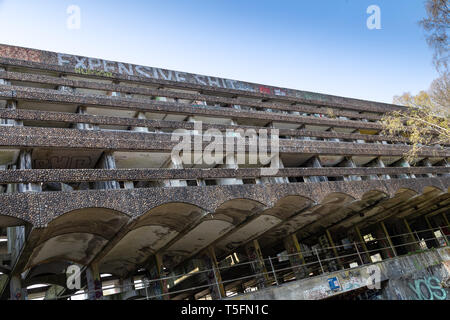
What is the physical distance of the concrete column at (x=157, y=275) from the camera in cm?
1491

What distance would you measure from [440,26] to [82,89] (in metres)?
16.5

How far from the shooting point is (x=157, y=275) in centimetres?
1502

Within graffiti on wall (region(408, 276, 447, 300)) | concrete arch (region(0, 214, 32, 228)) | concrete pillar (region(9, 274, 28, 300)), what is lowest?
graffiti on wall (region(408, 276, 447, 300))

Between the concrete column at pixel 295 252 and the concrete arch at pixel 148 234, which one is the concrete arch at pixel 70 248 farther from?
the concrete column at pixel 295 252

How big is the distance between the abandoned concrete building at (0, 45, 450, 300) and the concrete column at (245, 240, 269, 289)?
0.07m

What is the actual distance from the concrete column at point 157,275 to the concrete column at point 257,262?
15.8 feet

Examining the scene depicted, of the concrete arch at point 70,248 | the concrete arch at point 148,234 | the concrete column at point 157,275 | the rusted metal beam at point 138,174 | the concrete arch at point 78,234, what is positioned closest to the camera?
the rusted metal beam at point 138,174

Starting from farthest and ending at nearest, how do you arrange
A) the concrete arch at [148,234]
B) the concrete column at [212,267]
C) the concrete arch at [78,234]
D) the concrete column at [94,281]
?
the concrete column at [212,267] → the concrete column at [94,281] → the concrete arch at [148,234] → the concrete arch at [78,234]

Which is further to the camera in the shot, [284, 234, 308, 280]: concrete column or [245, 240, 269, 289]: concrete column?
[284, 234, 308, 280]: concrete column

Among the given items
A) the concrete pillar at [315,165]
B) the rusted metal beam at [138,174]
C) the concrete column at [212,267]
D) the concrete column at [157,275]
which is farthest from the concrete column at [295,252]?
the concrete column at [157,275]

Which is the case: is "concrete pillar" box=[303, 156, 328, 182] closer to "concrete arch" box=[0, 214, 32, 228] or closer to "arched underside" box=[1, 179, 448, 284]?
"arched underside" box=[1, 179, 448, 284]

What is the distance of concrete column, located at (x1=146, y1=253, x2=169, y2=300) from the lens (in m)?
14.9

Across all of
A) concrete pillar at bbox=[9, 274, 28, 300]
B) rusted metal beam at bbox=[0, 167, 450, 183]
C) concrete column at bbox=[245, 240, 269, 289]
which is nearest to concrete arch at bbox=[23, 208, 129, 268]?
concrete pillar at bbox=[9, 274, 28, 300]

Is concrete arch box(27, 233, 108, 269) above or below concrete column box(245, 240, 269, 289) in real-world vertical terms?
above
